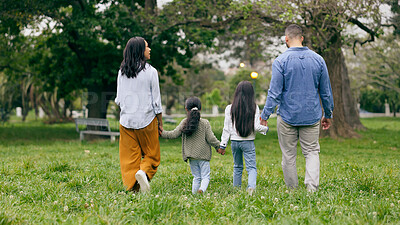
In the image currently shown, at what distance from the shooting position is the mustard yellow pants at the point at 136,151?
4891 mm

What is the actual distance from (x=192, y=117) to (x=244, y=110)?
70 centimetres

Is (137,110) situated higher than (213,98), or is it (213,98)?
(213,98)

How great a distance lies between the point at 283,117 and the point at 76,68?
13.3 m

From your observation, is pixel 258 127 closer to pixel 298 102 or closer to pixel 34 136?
pixel 298 102

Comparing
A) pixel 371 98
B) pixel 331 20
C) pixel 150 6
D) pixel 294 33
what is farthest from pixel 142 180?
pixel 371 98

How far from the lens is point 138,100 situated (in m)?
4.83

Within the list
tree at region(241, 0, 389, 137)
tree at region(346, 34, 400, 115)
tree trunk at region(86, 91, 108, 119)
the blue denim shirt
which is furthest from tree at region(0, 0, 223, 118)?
tree at region(346, 34, 400, 115)

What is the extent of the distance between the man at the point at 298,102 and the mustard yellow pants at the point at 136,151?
1.41m

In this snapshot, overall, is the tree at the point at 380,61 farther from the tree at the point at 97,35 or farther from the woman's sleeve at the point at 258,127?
the woman's sleeve at the point at 258,127

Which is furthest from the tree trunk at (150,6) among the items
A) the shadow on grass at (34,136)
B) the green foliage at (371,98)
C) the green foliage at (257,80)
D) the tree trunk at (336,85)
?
the green foliage at (371,98)

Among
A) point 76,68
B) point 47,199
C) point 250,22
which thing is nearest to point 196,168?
point 47,199

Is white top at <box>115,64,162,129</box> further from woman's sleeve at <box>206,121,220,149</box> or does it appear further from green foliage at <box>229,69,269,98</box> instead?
green foliage at <box>229,69,269,98</box>

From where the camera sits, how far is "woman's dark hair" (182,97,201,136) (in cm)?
522

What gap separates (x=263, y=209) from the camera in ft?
12.1
